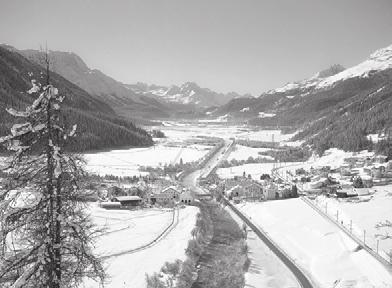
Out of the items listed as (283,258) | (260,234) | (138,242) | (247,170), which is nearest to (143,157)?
(247,170)

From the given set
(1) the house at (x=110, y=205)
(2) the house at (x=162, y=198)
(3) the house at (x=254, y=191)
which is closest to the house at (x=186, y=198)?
(2) the house at (x=162, y=198)

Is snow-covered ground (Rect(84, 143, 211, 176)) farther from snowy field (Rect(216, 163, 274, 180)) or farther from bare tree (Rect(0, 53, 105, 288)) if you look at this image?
bare tree (Rect(0, 53, 105, 288))

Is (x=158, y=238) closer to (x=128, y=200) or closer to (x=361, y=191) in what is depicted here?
(x=128, y=200)

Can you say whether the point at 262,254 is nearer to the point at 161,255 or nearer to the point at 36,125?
the point at 161,255

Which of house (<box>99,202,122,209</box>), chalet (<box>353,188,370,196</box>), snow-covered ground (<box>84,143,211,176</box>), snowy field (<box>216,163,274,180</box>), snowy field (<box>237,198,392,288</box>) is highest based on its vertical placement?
snow-covered ground (<box>84,143,211,176</box>)

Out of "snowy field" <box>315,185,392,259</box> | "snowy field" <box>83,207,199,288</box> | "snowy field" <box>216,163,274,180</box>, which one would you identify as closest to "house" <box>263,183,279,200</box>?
"snowy field" <box>315,185,392,259</box>
